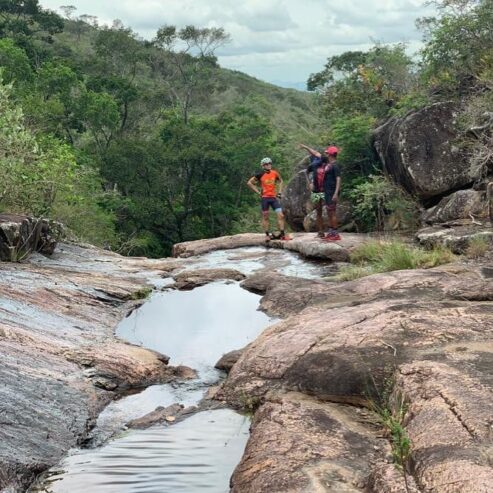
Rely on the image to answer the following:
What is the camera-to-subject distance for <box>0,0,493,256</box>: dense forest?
45.0 feet

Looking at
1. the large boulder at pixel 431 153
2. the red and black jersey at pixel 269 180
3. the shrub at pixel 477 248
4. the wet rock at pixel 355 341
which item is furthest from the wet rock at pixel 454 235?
the wet rock at pixel 355 341

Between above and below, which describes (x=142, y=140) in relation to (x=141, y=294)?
above

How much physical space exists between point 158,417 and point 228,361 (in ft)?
4.34

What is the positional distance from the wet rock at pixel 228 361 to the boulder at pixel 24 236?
486 centimetres

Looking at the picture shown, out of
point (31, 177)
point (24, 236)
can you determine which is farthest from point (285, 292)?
point (31, 177)

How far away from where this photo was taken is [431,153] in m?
13.9

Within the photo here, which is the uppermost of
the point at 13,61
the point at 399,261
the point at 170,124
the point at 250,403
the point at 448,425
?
the point at 13,61

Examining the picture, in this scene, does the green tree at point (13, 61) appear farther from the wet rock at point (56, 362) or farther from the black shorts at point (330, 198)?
the wet rock at point (56, 362)

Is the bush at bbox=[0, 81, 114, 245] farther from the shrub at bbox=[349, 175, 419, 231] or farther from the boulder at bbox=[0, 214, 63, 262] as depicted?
the shrub at bbox=[349, 175, 419, 231]

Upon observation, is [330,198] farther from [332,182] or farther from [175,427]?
[175,427]

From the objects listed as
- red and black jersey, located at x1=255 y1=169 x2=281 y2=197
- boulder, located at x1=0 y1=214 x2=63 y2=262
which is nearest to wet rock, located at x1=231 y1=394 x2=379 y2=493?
boulder, located at x1=0 y1=214 x2=63 y2=262

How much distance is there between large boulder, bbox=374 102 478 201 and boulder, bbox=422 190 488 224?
0.59m

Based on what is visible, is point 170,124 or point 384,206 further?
point 170,124

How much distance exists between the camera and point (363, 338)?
205 inches
